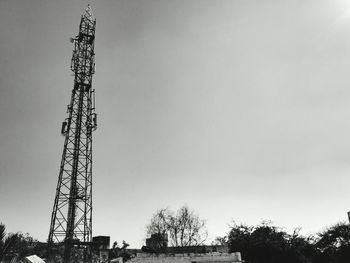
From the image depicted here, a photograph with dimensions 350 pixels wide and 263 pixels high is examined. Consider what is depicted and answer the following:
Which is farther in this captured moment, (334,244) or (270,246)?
(334,244)

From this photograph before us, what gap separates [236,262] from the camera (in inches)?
846

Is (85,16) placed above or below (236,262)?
above

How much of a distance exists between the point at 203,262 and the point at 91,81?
1755 cm

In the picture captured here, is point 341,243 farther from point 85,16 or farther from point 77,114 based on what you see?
point 85,16

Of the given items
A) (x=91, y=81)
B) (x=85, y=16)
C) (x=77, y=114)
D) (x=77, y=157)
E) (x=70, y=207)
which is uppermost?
(x=85, y=16)

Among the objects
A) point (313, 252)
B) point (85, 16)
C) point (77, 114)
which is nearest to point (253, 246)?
point (313, 252)

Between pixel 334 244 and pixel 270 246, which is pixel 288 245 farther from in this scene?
pixel 334 244

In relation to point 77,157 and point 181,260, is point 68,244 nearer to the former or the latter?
point 77,157

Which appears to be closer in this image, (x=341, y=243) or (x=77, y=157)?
(x=77, y=157)

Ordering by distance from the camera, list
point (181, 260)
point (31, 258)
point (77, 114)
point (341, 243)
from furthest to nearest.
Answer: point (341, 243)
point (77, 114)
point (181, 260)
point (31, 258)

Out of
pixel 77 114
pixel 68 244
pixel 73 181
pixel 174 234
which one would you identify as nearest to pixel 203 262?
pixel 68 244

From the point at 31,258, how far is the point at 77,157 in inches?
757

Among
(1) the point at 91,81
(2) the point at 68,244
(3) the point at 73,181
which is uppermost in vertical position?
(1) the point at 91,81

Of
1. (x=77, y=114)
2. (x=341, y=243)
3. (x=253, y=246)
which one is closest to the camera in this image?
(x=77, y=114)
